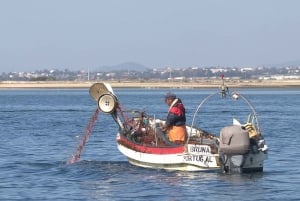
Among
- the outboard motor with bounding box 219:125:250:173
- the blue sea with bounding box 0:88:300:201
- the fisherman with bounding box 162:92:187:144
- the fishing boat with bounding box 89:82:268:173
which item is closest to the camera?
the blue sea with bounding box 0:88:300:201

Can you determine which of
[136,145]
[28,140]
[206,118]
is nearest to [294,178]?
[136,145]

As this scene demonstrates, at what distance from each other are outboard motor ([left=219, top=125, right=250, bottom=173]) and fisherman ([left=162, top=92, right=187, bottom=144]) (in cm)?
225

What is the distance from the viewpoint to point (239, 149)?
2656 centimetres

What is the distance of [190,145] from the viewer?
27672 millimetres

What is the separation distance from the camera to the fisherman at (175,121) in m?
28.8

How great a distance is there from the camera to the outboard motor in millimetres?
26547

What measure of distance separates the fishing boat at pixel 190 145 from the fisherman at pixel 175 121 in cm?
20

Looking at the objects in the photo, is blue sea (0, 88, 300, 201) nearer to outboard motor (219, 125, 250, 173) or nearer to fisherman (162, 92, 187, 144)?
outboard motor (219, 125, 250, 173)

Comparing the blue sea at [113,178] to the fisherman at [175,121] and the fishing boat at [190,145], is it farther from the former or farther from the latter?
the fisherman at [175,121]

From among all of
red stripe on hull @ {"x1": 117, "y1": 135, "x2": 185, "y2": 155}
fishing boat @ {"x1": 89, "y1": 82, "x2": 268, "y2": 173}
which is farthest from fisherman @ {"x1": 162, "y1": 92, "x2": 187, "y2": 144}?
red stripe on hull @ {"x1": 117, "y1": 135, "x2": 185, "y2": 155}

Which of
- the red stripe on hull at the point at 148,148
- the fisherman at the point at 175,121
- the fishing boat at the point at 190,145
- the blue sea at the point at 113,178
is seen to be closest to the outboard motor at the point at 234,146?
the fishing boat at the point at 190,145

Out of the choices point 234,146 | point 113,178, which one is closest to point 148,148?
point 113,178

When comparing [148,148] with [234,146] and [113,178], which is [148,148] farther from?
[234,146]

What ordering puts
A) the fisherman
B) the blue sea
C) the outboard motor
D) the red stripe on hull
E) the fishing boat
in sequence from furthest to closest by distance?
the fisherman
the red stripe on hull
the fishing boat
the outboard motor
the blue sea
